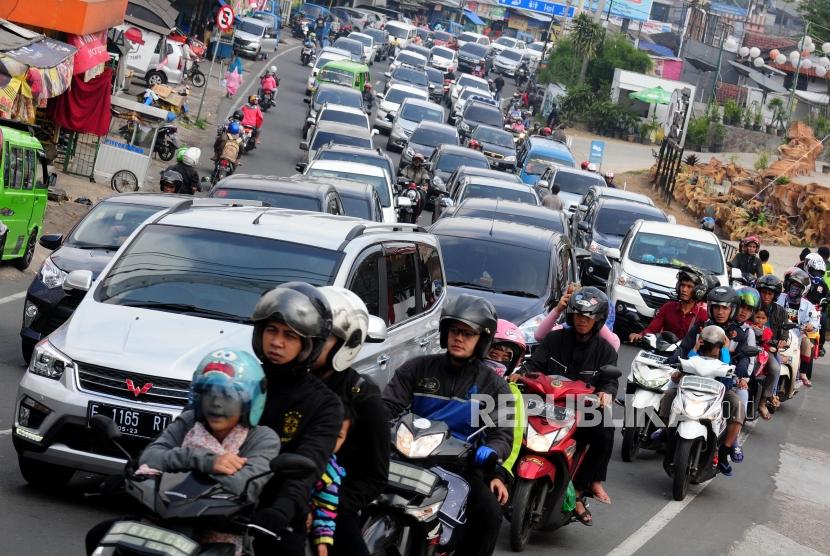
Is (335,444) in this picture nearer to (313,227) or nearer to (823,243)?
(313,227)

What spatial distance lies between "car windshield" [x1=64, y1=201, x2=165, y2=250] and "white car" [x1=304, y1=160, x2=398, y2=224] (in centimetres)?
950

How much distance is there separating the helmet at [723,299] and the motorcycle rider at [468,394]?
5.85 m

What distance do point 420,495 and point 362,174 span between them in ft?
62.5

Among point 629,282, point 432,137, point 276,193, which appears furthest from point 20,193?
point 432,137

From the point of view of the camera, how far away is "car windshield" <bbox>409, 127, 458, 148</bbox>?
41062 millimetres

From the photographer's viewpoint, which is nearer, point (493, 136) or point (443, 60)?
point (493, 136)

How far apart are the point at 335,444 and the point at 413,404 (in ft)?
5.78

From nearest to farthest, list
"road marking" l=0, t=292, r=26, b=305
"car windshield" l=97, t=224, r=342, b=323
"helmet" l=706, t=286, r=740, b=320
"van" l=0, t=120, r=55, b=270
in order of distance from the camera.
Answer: "car windshield" l=97, t=224, r=342, b=323, "helmet" l=706, t=286, r=740, b=320, "road marking" l=0, t=292, r=26, b=305, "van" l=0, t=120, r=55, b=270

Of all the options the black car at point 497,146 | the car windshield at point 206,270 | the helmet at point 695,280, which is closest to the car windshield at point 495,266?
the helmet at point 695,280

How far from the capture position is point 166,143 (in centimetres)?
3462

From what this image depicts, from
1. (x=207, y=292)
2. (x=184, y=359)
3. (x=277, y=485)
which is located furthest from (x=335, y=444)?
(x=207, y=292)

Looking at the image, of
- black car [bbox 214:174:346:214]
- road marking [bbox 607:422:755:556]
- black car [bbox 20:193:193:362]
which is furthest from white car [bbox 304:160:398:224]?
road marking [bbox 607:422:755:556]

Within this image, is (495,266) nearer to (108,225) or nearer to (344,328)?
(108,225)

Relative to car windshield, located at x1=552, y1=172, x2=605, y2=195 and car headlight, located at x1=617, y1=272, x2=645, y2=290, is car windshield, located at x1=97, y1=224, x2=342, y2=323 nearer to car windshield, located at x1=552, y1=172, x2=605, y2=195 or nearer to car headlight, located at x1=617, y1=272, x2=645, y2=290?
car headlight, located at x1=617, y1=272, x2=645, y2=290
